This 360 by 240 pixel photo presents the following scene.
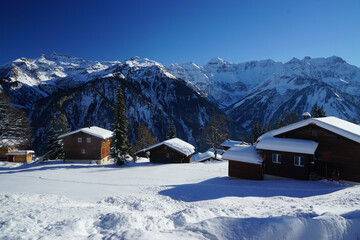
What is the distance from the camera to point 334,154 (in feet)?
53.2

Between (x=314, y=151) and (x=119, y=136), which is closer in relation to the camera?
(x=314, y=151)

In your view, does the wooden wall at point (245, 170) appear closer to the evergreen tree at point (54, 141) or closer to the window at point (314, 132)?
the window at point (314, 132)

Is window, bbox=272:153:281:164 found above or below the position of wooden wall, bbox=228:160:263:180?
above

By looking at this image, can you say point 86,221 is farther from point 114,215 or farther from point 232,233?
point 232,233

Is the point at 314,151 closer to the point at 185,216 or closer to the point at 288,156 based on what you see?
the point at 288,156

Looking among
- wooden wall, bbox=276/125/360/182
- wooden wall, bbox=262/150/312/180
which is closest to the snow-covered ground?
wooden wall, bbox=262/150/312/180

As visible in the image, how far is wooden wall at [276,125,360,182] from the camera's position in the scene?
50.5 feet

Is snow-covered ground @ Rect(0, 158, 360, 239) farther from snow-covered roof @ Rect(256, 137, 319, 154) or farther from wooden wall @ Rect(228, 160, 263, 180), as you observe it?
wooden wall @ Rect(228, 160, 263, 180)

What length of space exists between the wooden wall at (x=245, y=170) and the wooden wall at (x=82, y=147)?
88.9 ft

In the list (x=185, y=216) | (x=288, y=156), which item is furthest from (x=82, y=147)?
(x=288, y=156)

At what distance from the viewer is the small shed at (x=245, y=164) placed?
60.4 feet

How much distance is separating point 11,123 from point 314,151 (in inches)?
1679

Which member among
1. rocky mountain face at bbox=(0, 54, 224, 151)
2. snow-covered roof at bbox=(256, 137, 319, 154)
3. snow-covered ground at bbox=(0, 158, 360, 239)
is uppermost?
rocky mountain face at bbox=(0, 54, 224, 151)

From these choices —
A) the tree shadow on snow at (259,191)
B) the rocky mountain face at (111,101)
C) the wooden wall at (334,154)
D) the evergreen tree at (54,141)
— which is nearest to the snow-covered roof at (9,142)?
the evergreen tree at (54,141)
